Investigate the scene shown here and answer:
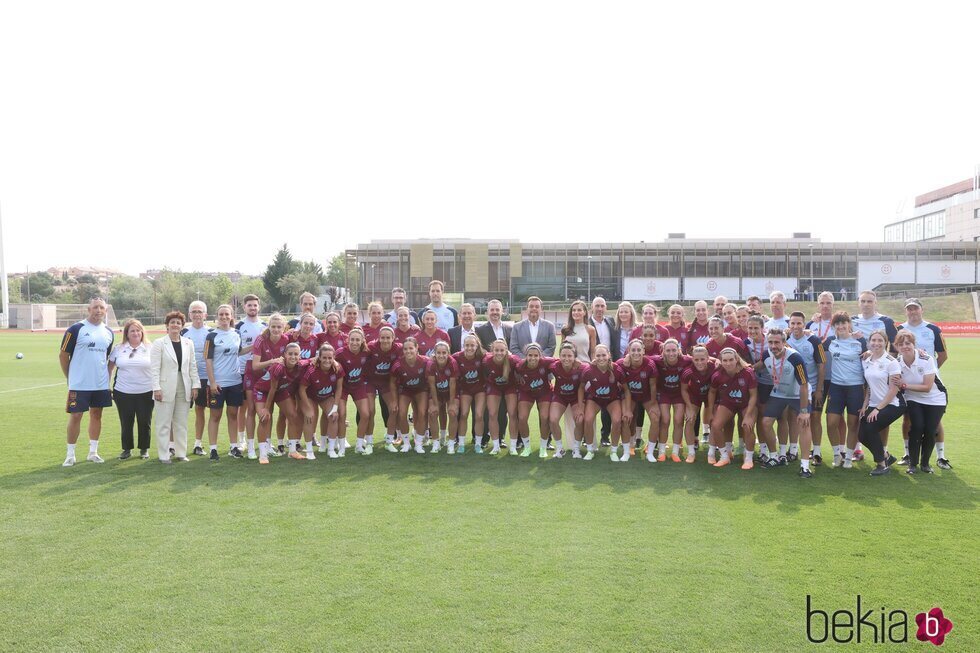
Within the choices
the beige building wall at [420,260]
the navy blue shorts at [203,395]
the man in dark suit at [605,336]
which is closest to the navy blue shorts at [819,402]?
the man in dark suit at [605,336]

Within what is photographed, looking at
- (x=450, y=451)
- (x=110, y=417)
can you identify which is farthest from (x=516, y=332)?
(x=110, y=417)

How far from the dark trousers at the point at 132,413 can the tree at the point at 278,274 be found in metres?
64.9

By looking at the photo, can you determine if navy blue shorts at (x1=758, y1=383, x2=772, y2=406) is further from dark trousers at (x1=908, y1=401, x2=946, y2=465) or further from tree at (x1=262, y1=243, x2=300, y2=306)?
tree at (x1=262, y1=243, x2=300, y2=306)

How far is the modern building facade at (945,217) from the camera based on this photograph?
77306 millimetres

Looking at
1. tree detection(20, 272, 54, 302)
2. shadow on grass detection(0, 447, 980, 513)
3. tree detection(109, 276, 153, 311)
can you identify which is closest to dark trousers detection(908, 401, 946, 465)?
shadow on grass detection(0, 447, 980, 513)

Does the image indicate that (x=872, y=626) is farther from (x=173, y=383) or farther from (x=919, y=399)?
(x=173, y=383)

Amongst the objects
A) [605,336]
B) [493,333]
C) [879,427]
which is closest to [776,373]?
[879,427]

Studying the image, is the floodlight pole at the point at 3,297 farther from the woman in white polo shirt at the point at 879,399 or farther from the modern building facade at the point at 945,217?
the modern building facade at the point at 945,217

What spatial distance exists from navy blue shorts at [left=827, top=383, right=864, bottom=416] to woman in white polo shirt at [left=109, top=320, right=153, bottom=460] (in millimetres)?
7807

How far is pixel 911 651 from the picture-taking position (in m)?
3.45

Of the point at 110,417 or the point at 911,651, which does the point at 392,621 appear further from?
the point at 110,417

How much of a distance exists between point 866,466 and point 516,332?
4.32 meters

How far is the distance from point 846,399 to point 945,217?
93389mm

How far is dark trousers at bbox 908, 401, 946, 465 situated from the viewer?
7.00m
